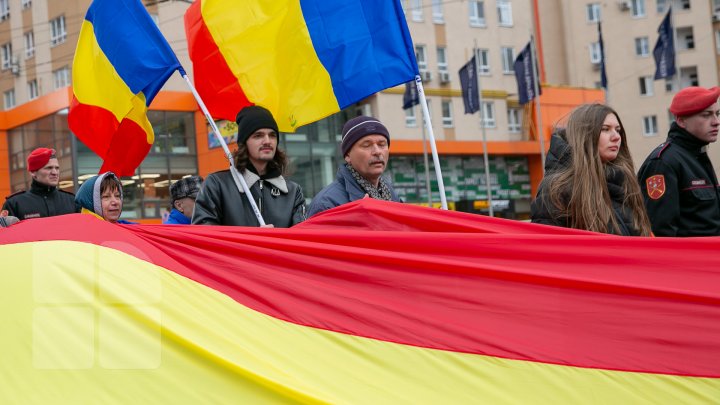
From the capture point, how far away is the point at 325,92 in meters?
6.29

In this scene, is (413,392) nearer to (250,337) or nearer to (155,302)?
(250,337)

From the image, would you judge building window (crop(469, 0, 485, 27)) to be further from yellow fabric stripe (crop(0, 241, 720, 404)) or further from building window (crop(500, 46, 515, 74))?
yellow fabric stripe (crop(0, 241, 720, 404))

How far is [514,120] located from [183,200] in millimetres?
42892

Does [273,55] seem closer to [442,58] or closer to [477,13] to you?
[442,58]

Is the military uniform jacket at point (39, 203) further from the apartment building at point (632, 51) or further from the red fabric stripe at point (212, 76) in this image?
the apartment building at point (632, 51)

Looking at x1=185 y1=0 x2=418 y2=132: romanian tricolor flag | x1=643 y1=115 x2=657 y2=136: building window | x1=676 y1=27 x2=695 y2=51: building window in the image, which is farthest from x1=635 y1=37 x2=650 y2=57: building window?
x1=185 y1=0 x2=418 y2=132: romanian tricolor flag

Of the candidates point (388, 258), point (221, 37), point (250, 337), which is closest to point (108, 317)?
point (250, 337)

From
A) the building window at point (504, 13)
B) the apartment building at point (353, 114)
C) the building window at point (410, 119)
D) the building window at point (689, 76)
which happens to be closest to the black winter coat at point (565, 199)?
the apartment building at point (353, 114)

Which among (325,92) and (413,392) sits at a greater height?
(325,92)

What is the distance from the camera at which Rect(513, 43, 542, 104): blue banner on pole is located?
40.1m

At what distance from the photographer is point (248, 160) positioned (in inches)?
231

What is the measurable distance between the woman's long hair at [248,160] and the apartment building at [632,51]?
5137cm

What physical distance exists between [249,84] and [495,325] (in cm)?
307

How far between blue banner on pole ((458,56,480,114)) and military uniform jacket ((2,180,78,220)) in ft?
108
